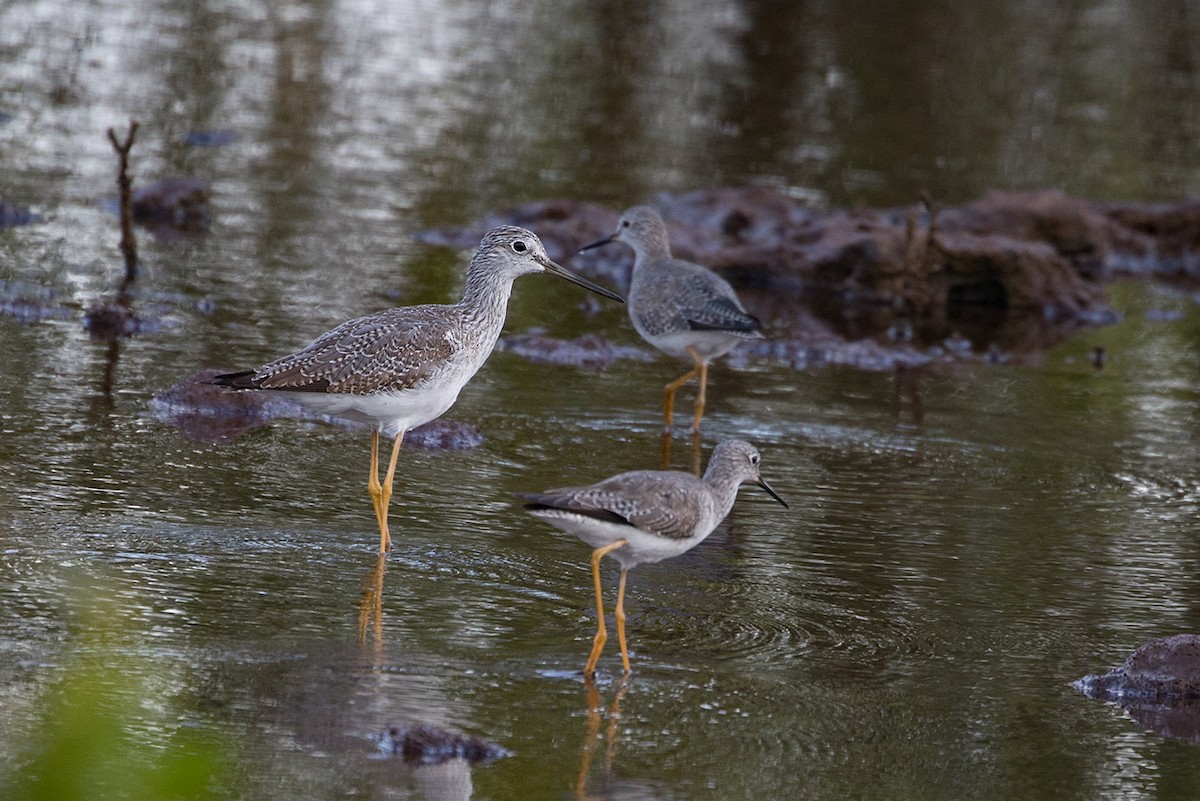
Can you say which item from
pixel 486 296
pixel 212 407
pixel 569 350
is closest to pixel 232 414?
pixel 212 407

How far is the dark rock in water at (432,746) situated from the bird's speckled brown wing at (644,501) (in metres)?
1.03

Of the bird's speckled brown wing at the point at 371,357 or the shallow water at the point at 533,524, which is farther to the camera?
the bird's speckled brown wing at the point at 371,357

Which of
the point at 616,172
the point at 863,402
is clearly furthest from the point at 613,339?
the point at 616,172

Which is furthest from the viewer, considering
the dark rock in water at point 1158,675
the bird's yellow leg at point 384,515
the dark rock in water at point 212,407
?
the dark rock in water at point 212,407

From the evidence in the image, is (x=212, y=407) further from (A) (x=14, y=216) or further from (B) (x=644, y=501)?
(A) (x=14, y=216)

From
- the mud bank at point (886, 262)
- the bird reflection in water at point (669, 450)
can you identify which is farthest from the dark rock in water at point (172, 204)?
the bird reflection in water at point (669, 450)

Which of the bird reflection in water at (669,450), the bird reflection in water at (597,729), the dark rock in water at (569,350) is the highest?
the dark rock in water at (569,350)

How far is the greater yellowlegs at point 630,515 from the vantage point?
663 centimetres

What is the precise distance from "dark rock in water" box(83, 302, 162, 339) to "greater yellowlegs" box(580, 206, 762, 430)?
3.57 metres

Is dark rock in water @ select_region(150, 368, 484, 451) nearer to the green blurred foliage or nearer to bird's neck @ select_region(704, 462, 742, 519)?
bird's neck @ select_region(704, 462, 742, 519)

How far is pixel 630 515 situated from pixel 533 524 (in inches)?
88.9

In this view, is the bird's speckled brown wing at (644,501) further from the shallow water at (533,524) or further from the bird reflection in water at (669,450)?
the bird reflection in water at (669,450)

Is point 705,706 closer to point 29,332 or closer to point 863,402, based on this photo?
point 863,402

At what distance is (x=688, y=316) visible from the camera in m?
11.9
